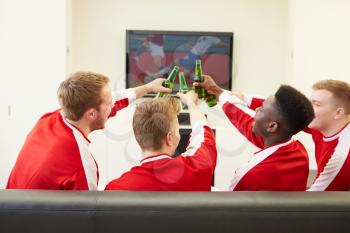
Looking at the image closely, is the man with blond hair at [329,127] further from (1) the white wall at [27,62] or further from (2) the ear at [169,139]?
(1) the white wall at [27,62]

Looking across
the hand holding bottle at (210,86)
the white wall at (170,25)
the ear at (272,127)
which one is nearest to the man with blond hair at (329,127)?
the ear at (272,127)

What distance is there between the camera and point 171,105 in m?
1.63

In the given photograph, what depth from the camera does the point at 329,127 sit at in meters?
2.07

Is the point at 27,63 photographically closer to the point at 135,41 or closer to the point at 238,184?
the point at 135,41

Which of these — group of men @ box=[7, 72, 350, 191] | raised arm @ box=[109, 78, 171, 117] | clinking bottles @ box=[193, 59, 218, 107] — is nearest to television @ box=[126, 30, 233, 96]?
clinking bottles @ box=[193, 59, 218, 107]

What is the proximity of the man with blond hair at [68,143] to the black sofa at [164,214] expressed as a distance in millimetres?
235

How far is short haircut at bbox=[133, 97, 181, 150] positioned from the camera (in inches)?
61.4

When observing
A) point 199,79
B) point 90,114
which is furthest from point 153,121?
point 199,79

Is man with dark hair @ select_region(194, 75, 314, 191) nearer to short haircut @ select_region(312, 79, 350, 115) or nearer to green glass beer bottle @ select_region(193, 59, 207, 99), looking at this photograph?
short haircut @ select_region(312, 79, 350, 115)

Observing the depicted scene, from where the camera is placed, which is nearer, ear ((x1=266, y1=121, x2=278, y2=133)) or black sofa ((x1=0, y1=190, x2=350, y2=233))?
black sofa ((x1=0, y1=190, x2=350, y2=233))

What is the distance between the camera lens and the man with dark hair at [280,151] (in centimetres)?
159

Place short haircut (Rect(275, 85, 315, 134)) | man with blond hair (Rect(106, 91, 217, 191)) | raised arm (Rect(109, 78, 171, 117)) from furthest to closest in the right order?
1. raised arm (Rect(109, 78, 171, 117))
2. short haircut (Rect(275, 85, 315, 134))
3. man with blond hair (Rect(106, 91, 217, 191))

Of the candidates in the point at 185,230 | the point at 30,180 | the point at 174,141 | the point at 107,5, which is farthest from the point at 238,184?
the point at 107,5

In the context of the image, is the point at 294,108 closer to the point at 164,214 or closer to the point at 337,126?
the point at 337,126
